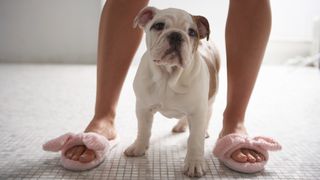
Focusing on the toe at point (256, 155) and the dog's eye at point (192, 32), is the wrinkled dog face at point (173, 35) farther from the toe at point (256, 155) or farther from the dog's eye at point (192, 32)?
the toe at point (256, 155)

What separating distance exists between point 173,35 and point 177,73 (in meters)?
0.11

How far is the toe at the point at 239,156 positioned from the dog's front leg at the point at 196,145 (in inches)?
3.4

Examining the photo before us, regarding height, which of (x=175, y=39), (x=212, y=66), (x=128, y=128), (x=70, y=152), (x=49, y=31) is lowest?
(x=49, y=31)

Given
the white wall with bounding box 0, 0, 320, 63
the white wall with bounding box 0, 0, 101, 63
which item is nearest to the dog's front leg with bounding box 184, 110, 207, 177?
the white wall with bounding box 0, 0, 320, 63

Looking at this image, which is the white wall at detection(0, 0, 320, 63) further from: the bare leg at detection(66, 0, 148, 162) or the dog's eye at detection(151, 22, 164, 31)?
the dog's eye at detection(151, 22, 164, 31)

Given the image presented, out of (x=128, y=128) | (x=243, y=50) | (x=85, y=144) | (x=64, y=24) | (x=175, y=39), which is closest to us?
(x=175, y=39)

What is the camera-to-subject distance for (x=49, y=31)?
3.38 metres

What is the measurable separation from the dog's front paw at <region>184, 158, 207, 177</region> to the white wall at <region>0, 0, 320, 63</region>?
246 centimetres

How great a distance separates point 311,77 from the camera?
2764mm

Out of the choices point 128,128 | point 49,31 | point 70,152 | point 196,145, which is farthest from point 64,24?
point 196,145

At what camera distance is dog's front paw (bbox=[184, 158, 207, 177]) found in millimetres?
896

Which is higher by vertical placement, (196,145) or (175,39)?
(175,39)

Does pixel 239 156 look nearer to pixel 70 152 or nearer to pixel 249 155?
pixel 249 155

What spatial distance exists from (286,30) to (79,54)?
6.38ft
